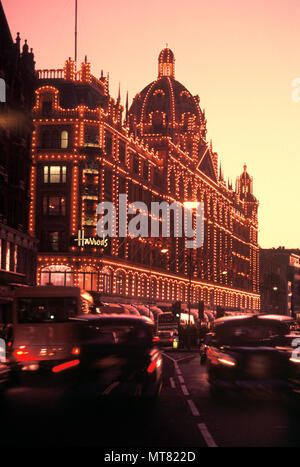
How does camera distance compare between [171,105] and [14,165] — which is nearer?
[14,165]

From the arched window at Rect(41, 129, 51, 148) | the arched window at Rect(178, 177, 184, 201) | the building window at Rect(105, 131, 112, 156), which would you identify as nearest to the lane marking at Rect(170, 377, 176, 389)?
the arched window at Rect(41, 129, 51, 148)

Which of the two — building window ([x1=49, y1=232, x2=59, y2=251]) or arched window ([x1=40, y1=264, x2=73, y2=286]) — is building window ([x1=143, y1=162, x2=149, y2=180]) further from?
arched window ([x1=40, y1=264, x2=73, y2=286])

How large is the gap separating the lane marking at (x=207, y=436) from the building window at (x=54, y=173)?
68946 mm

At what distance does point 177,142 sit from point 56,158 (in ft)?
127

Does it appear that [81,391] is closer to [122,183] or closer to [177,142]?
[122,183]

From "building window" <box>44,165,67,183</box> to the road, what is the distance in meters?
62.8

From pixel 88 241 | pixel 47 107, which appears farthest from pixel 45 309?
pixel 47 107

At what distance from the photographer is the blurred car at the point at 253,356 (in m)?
18.6

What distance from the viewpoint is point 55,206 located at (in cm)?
8144

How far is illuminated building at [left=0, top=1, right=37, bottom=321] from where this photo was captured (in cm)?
5356

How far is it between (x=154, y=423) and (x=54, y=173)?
69.0 metres

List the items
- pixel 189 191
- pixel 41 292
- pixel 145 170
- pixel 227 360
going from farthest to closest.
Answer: pixel 189 191
pixel 145 170
pixel 41 292
pixel 227 360

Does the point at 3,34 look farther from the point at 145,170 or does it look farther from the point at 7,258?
the point at 145,170
